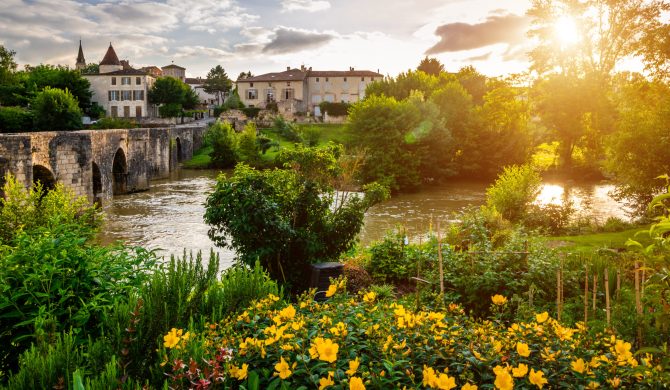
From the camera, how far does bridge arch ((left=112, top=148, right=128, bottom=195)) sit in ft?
111

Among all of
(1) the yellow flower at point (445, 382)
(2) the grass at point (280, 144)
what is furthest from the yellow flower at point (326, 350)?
(2) the grass at point (280, 144)

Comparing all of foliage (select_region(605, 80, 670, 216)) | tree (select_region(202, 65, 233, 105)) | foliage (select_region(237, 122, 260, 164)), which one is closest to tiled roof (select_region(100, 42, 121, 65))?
tree (select_region(202, 65, 233, 105))

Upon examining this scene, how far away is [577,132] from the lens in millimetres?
27781

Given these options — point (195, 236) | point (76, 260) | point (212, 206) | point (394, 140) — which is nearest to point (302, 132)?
point (394, 140)

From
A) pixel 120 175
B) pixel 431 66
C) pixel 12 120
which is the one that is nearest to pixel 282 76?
pixel 431 66

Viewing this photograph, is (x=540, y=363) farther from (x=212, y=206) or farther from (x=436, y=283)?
(x=212, y=206)

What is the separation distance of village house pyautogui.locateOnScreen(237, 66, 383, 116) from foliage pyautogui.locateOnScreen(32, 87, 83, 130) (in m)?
34.6

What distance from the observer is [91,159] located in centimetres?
2644

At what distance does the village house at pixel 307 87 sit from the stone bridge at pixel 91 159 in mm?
40027

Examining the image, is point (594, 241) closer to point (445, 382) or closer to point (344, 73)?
point (445, 382)

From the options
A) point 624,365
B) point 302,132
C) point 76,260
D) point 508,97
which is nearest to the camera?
point 624,365

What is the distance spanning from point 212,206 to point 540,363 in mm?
8664

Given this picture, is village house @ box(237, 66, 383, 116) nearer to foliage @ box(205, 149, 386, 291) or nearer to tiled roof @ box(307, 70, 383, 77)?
tiled roof @ box(307, 70, 383, 77)

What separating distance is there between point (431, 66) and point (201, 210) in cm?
5606
